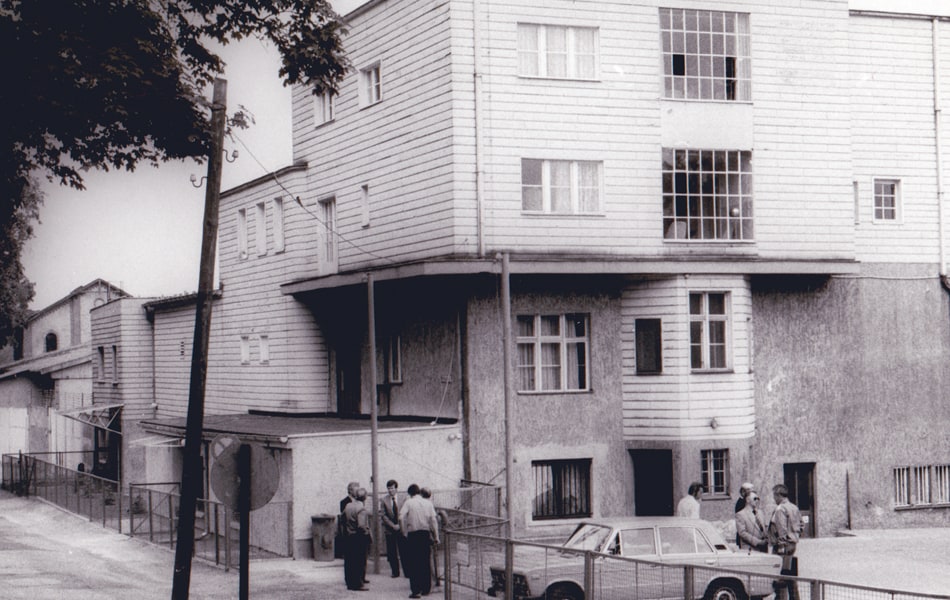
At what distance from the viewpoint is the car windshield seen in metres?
18.6

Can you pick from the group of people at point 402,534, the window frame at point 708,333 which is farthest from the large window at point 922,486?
the group of people at point 402,534

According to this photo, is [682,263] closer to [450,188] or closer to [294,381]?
[450,188]

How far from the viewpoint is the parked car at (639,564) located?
17094 millimetres

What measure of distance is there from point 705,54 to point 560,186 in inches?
191

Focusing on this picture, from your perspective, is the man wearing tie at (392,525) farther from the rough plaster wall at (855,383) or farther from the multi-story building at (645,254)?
the rough plaster wall at (855,383)

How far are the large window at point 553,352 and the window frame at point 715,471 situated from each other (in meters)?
3.19

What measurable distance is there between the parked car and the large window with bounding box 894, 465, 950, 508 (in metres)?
13.7

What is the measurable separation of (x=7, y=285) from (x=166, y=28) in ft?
111

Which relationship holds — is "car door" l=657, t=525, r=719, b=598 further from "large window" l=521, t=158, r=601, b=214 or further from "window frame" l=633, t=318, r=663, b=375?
"large window" l=521, t=158, r=601, b=214

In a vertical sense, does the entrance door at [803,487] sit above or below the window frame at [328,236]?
below

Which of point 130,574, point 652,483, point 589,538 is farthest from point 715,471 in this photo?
point 130,574

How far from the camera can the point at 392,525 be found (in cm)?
2262

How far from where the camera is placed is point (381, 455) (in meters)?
26.9

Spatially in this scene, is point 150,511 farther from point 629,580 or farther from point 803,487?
point 803,487
